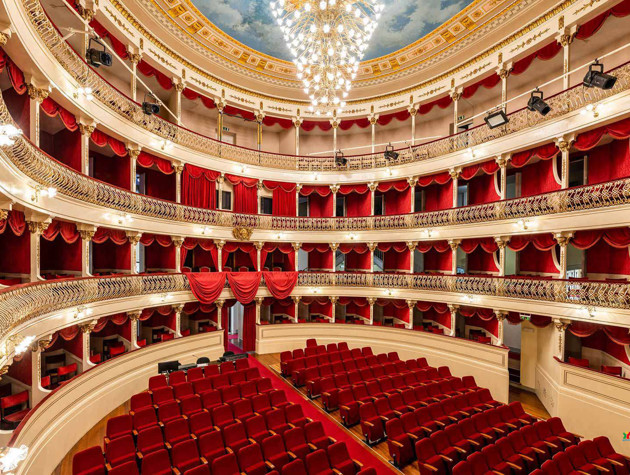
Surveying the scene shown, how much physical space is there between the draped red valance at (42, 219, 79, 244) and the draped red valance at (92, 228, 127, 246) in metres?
0.71

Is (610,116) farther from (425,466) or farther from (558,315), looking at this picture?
(425,466)

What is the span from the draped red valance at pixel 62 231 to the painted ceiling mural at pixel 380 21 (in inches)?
326

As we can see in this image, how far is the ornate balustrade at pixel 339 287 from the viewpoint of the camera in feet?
19.0

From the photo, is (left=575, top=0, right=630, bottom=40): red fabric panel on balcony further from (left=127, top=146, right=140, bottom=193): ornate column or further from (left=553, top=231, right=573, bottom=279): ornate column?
(left=127, top=146, right=140, bottom=193): ornate column

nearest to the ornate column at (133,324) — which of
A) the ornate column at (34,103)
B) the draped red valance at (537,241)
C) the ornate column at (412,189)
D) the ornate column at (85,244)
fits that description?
the ornate column at (85,244)

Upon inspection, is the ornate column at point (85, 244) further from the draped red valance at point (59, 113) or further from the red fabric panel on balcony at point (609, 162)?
the red fabric panel on balcony at point (609, 162)

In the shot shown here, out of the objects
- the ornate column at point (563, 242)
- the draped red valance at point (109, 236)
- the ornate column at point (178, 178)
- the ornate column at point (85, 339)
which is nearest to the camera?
the ornate column at point (85, 339)

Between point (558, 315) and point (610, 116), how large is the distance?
5.53m

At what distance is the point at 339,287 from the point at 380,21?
35.1 feet

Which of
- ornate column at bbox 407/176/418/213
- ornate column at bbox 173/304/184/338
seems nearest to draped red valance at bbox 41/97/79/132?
ornate column at bbox 173/304/184/338

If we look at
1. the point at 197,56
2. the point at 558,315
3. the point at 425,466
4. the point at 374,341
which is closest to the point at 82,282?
the point at 425,466

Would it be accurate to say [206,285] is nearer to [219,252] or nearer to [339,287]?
[219,252]

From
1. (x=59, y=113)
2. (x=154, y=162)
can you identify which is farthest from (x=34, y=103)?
(x=154, y=162)

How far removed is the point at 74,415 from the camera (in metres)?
7.77
